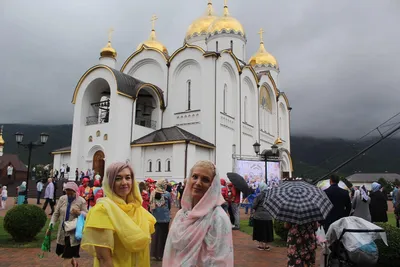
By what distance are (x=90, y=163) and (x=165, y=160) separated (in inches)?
256

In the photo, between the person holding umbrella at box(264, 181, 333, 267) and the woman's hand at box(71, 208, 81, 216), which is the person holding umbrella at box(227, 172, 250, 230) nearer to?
the person holding umbrella at box(264, 181, 333, 267)

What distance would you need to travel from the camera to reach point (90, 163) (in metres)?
26.2

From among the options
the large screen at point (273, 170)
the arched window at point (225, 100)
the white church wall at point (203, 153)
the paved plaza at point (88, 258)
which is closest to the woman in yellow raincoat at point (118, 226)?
the paved plaza at point (88, 258)

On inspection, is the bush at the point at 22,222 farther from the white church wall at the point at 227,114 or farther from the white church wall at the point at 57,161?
the white church wall at the point at 57,161

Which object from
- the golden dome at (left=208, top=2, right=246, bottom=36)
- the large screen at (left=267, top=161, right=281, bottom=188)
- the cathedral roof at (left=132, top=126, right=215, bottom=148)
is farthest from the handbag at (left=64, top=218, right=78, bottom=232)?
the golden dome at (left=208, top=2, right=246, bottom=36)

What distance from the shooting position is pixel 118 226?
281 centimetres

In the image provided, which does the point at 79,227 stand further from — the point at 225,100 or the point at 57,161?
the point at 57,161

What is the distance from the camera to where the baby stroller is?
454 centimetres

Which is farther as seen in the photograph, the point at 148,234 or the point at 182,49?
the point at 182,49

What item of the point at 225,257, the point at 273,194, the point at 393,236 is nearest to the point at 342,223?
the point at 273,194

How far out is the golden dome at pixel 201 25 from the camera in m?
36.4

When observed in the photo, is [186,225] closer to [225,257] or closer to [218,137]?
[225,257]

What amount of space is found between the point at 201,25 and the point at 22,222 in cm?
3210

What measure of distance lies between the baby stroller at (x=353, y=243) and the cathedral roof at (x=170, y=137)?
18.5 meters
